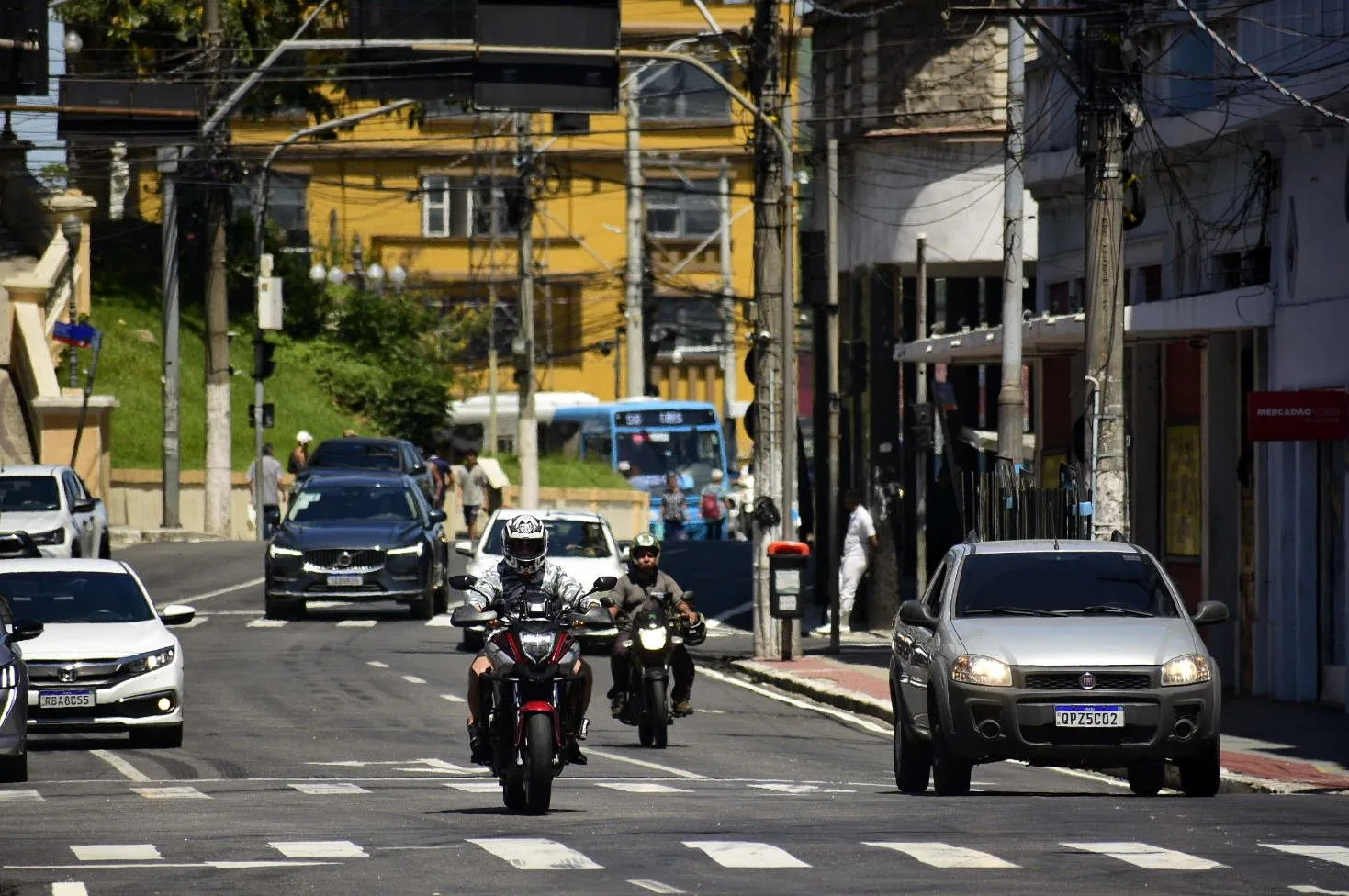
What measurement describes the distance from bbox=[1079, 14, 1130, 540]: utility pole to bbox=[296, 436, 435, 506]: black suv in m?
23.4

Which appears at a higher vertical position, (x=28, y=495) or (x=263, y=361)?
(x=263, y=361)

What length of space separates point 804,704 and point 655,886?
15.4 m

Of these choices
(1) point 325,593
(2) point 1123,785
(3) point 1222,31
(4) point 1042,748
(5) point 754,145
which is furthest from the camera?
(1) point 325,593

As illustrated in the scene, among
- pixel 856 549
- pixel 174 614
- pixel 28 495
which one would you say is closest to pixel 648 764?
pixel 174 614

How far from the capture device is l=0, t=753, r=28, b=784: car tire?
17672mm

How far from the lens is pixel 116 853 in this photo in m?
12.5

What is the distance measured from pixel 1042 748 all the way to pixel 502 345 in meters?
66.4

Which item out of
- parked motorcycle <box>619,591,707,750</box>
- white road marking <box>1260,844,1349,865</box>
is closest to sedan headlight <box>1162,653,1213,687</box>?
white road marking <box>1260,844,1349,865</box>

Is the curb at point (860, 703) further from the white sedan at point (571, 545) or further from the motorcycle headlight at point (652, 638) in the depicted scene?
the motorcycle headlight at point (652, 638)

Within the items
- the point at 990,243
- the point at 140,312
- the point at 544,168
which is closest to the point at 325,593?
the point at 990,243

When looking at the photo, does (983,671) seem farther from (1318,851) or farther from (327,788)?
(327,788)

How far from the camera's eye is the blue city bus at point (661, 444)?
212ft

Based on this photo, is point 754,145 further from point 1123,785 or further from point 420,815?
point 420,815

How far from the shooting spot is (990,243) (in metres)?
37.8
